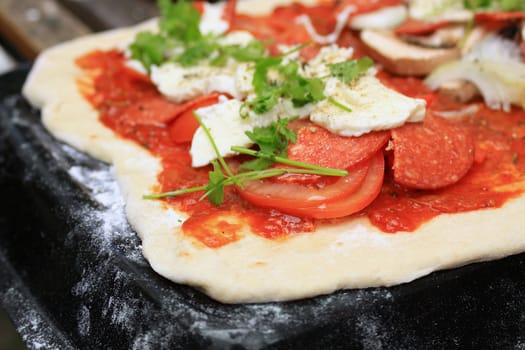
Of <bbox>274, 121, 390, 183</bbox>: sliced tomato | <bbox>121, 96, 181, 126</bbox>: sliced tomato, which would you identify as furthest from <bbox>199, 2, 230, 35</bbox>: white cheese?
<bbox>274, 121, 390, 183</bbox>: sliced tomato

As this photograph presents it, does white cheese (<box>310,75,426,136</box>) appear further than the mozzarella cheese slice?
No

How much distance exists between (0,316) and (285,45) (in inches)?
114

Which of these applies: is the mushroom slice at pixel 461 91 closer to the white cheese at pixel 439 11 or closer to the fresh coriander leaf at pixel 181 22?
the white cheese at pixel 439 11

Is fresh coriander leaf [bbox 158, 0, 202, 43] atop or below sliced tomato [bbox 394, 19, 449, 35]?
atop

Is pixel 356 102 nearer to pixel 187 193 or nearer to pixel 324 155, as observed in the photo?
pixel 324 155

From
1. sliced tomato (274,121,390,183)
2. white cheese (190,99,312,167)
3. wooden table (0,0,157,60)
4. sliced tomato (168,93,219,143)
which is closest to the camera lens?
sliced tomato (274,121,390,183)

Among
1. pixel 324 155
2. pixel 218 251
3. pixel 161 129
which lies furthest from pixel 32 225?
pixel 324 155

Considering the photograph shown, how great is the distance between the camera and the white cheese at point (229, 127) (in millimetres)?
3213

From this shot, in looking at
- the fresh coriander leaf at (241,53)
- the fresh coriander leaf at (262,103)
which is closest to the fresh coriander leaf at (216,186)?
the fresh coriander leaf at (262,103)

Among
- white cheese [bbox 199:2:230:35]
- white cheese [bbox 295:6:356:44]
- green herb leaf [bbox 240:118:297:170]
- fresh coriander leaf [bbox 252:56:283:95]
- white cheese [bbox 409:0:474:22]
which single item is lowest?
white cheese [bbox 409:0:474:22]

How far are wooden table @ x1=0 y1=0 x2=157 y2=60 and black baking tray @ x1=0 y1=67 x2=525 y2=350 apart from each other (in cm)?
284

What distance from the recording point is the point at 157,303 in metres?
2.66

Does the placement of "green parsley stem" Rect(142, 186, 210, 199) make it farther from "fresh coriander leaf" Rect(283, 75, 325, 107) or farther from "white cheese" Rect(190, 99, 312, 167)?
"fresh coriander leaf" Rect(283, 75, 325, 107)

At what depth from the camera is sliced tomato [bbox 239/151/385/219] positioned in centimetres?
289
